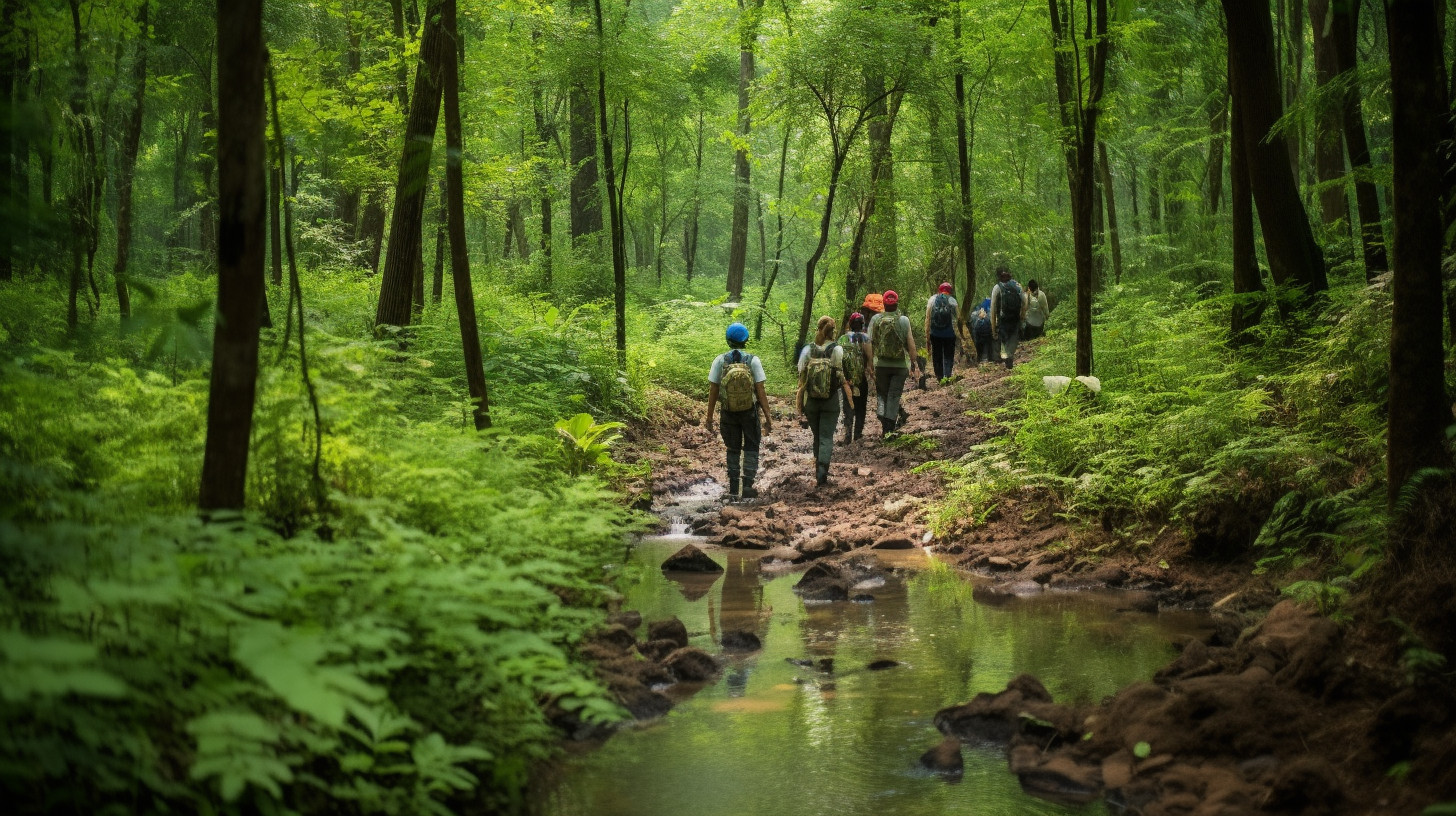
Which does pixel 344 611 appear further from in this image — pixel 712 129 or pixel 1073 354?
pixel 712 129

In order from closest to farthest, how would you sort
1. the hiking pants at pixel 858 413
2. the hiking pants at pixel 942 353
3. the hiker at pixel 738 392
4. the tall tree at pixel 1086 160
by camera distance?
the tall tree at pixel 1086 160 → the hiker at pixel 738 392 → the hiking pants at pixel 858 413 → the hiking pants at pixel 942 353

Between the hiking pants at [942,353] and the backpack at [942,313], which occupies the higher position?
the backpack at [942,313]

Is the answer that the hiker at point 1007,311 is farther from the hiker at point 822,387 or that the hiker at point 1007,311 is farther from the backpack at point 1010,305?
the hiker at point 822,387

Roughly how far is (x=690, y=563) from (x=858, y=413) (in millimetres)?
6896

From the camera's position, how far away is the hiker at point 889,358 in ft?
50.2

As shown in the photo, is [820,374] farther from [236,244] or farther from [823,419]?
[236,244]

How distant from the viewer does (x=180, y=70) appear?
22.8 m

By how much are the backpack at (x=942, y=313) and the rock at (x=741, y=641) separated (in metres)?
12.3

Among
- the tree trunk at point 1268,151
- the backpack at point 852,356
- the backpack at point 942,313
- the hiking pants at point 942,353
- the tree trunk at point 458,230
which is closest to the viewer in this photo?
the tree trunk at point 458,230

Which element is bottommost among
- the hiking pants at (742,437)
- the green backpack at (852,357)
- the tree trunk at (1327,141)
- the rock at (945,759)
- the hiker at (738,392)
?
the rock at (945,759)

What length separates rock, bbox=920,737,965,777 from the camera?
5176 millimetres

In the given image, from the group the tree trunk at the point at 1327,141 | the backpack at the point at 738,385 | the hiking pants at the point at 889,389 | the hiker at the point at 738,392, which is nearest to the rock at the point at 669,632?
the hiker at the point at 738,392

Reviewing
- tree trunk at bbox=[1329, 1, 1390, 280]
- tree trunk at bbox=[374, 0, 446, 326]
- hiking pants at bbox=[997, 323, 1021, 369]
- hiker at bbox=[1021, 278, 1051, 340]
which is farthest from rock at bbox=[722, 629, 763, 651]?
hiker at bbox=[1021, 278, 1051, 340]

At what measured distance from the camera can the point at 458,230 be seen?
365 inches
